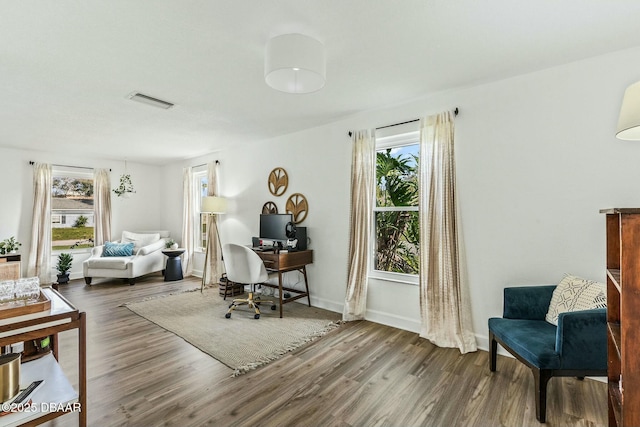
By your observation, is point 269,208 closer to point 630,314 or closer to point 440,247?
point 440,247

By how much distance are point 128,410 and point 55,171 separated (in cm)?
569

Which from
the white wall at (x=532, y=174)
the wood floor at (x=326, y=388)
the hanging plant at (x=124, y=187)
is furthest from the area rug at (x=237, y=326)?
the hanging plant at (x=124, y=187)

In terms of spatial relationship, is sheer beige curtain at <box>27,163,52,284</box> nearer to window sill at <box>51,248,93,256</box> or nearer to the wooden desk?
window sill at <box>51,248,93,256</box>

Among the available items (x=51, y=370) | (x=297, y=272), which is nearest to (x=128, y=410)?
(x=51, y=370)

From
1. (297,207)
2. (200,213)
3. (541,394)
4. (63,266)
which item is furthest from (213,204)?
(541,394)

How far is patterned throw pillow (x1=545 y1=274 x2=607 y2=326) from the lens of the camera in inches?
79.3

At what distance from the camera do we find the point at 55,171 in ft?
18.7

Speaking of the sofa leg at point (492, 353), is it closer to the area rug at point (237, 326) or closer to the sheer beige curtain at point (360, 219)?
the sheer beige curtain at point (360, 219)

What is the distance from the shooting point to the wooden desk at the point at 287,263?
367 cm

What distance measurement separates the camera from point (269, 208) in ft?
15.4

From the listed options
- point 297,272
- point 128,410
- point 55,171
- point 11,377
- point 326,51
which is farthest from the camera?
point 55,171

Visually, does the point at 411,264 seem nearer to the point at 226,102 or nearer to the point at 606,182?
the point at 606,182

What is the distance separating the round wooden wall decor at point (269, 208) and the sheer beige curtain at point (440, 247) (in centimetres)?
229

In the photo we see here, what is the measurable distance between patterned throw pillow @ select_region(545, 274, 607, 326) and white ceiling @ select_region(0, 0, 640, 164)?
1.67 meters
